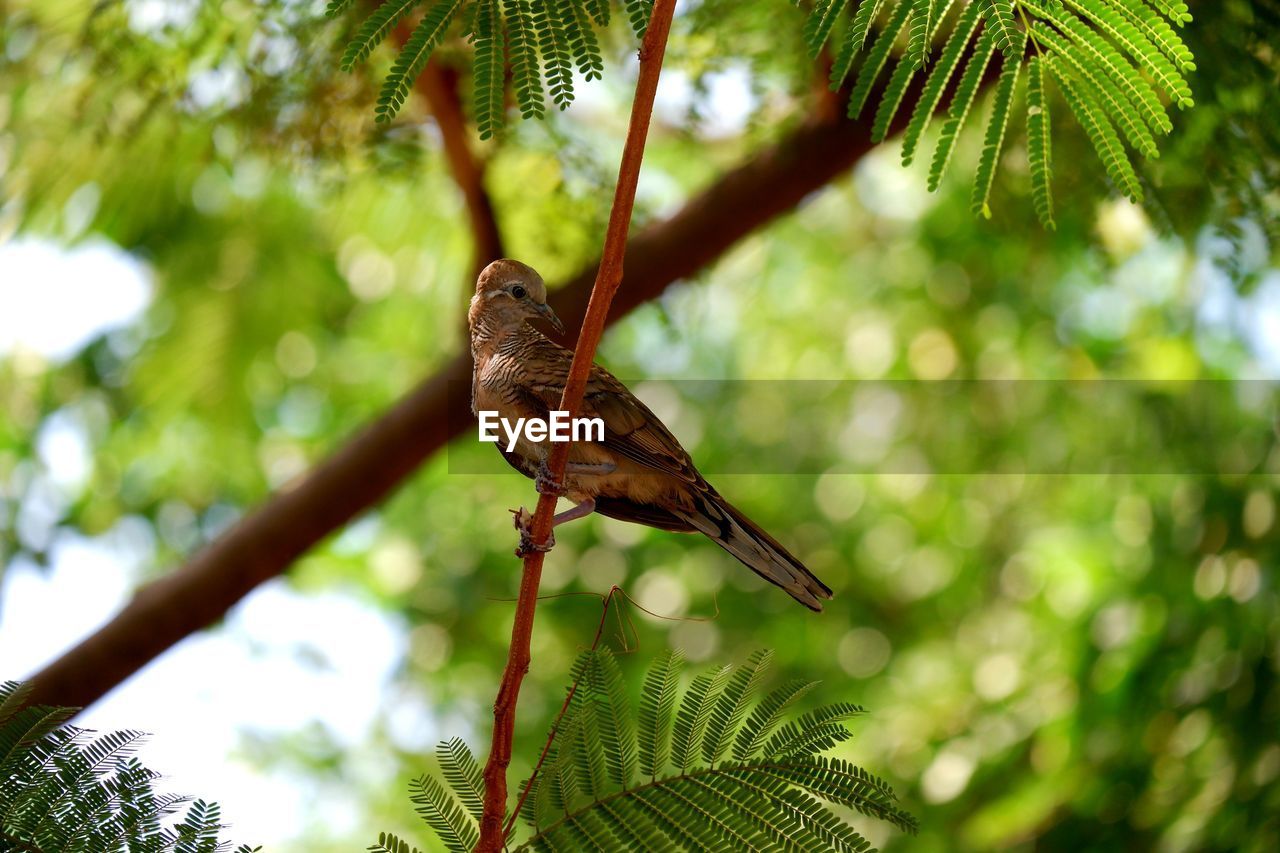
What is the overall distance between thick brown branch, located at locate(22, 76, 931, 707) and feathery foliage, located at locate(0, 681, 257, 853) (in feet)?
9.08

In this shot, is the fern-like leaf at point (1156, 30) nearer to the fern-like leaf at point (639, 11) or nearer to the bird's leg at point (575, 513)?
the fern-like leaf at point (639, 11)

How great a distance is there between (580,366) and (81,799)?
1.54 metres

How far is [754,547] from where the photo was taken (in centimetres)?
257

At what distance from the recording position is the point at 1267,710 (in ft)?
18.4

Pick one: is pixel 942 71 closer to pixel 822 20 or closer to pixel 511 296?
pixel 822 20

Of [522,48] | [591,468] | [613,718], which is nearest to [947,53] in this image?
[522,48]

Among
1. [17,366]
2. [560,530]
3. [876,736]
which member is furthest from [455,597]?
[17,366]

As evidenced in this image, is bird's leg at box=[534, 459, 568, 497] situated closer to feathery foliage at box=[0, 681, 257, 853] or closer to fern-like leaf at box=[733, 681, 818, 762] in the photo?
fern-like leaf at box=[733, 681, 818, 762]

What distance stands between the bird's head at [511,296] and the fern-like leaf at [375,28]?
1.97 ft

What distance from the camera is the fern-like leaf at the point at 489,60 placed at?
2.59m

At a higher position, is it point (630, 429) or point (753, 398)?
point (630, 429)

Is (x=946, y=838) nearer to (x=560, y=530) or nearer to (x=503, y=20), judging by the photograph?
(x=560, y=530)

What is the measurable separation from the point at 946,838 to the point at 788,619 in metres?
2.50

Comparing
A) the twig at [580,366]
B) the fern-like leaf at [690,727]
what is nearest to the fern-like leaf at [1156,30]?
the twig at [580,366]
